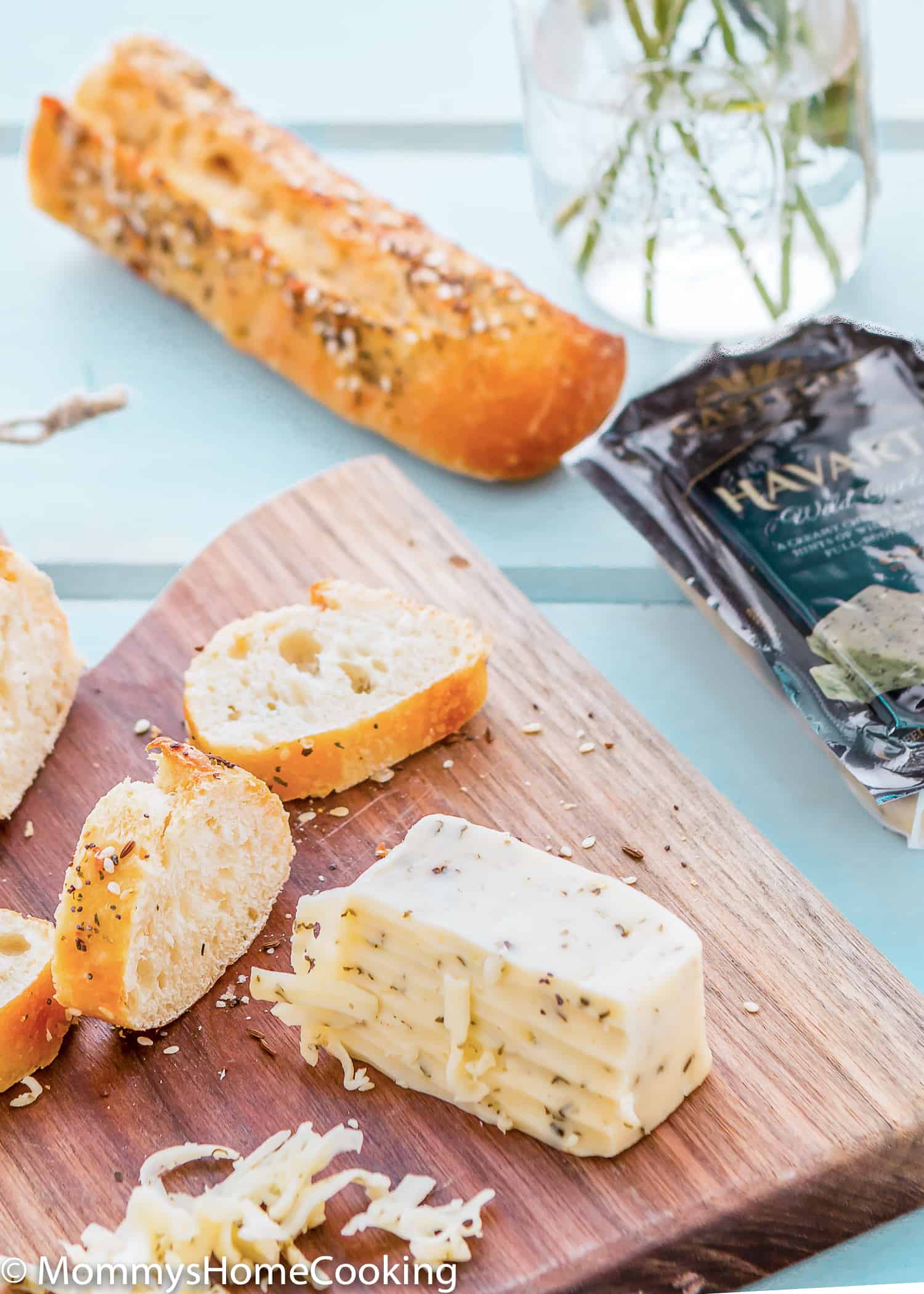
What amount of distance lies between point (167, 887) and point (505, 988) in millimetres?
449

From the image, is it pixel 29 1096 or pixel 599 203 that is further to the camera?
pixel 599 203

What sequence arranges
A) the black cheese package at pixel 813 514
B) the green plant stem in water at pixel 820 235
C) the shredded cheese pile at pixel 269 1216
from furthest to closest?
1. the green plant stem in water at pixel 820 235
2. the black cheese package at pixel 813 514
3. the shredded cheese pile at pixel 269 1216

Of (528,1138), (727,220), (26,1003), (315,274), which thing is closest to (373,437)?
(315,274)

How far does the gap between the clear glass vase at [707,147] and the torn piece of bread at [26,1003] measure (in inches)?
62.8

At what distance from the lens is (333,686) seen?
222cm

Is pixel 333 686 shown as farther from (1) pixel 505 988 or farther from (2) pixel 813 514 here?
(2) pixel 813 514

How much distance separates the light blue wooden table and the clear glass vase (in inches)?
9.2

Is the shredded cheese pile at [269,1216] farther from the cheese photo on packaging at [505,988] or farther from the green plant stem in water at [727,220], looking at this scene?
the green plant stem in water at [727,220]

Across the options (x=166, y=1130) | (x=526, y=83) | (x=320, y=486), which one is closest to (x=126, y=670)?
(x=320, y=486)

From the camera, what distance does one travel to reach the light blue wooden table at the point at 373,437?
2252 millimetres

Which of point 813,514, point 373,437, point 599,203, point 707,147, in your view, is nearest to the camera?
point 813,514

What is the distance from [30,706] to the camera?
7.32 ft

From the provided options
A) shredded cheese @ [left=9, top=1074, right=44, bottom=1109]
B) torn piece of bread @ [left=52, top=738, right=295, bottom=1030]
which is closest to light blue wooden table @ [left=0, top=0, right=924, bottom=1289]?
torn piece of bread @ [left=52, top=738, right=295, bottom=1030]

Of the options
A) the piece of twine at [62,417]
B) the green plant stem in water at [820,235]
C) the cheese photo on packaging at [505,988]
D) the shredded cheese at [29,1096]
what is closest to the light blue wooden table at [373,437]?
the piece of twine at [62,417]
